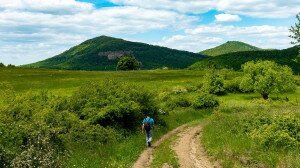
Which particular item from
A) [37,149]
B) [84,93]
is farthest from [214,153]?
[84,93]

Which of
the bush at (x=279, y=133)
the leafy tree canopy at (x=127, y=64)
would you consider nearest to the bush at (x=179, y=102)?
the bush at (x=279, y=133)

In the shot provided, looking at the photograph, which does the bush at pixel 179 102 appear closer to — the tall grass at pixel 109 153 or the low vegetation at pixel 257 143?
the tall grass at pixel 109 153

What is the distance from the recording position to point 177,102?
60969 mm

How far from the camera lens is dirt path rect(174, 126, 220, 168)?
25391 millimetres

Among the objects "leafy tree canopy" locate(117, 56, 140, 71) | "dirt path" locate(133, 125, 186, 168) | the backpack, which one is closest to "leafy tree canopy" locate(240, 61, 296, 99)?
"dirt path" locate(133, 125, 186, 168)

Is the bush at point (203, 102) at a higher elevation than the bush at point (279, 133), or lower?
lower

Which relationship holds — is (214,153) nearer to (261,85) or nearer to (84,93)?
(84,93)

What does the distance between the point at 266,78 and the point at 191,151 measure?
161 feet

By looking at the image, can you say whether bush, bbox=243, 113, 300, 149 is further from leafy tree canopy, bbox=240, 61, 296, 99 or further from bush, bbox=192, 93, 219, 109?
leafy tree canopy, bbox=240, 61, 296, 99

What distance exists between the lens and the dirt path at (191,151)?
25.4m

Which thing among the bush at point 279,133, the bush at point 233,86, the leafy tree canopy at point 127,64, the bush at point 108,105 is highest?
the leafy tree canopy at point 127,64

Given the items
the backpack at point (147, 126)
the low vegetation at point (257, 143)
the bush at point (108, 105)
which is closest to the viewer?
the low vegetation at point (257, 143)

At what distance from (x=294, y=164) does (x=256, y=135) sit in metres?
6.91

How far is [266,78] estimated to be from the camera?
74938 millimetres
